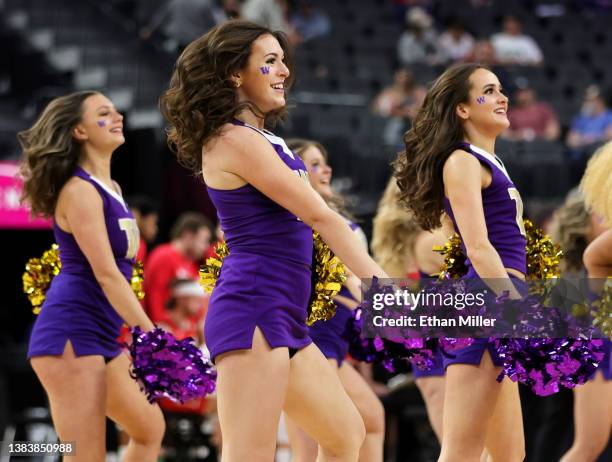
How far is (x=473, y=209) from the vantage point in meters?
3.94

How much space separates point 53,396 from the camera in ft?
14.4

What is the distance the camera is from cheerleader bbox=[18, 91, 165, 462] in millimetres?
4375

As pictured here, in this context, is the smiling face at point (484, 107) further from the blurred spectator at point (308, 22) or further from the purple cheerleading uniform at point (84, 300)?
the blurred spectator at point (308, 22)

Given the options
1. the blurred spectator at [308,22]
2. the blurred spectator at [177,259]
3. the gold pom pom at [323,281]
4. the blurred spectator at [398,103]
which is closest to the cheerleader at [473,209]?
the gold pom pom at [323,281]

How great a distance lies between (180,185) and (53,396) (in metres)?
5.49

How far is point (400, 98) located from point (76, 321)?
6.24 metres

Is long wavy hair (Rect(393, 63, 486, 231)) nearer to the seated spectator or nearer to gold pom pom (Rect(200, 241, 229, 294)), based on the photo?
gold pom pom (Rect(200, 241, 229, 294))

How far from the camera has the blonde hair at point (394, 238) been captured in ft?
18.7

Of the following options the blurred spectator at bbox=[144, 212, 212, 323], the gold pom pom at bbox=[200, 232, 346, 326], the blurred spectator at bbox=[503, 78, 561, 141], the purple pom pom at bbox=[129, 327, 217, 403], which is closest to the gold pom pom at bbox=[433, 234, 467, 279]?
the gold pom pom at bbox=[200, 232, 346, 326]

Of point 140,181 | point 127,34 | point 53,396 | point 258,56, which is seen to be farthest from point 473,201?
point 127,34

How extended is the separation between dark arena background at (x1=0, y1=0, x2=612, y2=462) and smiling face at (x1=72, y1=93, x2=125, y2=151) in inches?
106

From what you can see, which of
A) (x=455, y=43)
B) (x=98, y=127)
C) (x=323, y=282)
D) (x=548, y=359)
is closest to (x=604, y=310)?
(x=548, y=359)

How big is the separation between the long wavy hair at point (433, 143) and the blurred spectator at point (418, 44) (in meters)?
7.64

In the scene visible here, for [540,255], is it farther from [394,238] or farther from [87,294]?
[87,294]
